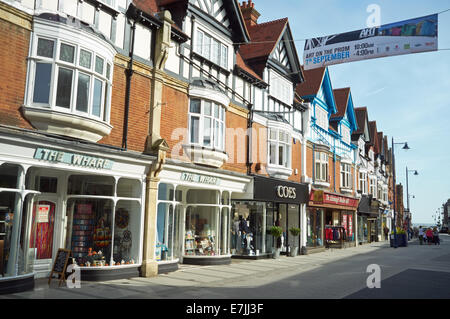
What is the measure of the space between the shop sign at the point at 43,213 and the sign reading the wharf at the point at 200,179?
4443mm

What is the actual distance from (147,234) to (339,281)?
5.88 meters

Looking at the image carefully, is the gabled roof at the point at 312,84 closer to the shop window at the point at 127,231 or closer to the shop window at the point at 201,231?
the shop window at the point at 201,231

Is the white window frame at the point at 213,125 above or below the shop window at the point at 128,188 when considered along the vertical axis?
above

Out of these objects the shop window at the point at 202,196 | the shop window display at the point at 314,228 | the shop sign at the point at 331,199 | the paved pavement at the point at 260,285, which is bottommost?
the paved pavement at the point at 260,285

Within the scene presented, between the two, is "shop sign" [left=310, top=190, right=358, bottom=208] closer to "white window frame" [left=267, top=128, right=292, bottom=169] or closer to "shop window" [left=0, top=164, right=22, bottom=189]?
"white window frame" [left=267, top=128, right=292, bottom=169]

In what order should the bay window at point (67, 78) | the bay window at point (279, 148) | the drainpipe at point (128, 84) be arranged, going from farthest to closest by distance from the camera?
1. the bay window at point (279, 148)
2. the drainpipe at point (128, 84)
3. the bay window at point (67, 78)

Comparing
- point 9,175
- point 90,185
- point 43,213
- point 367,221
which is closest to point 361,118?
point 367,221

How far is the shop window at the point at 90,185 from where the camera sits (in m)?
10.6

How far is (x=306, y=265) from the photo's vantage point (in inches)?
599

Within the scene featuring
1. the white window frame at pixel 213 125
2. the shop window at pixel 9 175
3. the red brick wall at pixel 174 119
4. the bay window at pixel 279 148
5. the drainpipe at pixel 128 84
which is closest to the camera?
the shop window at pixel 9 175

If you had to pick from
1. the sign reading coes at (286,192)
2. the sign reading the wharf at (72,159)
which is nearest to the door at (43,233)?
the sign reading the wharf at (72,159)

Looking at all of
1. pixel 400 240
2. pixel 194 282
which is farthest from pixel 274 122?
pixel 400 240

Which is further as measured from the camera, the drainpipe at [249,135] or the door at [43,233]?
the drainpipe at [249,135]

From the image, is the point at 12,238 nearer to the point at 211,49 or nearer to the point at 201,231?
the point at 201,231
